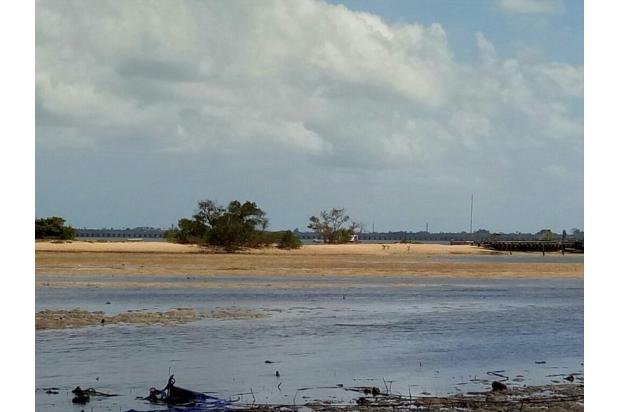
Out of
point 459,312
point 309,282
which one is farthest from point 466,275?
point 459,312

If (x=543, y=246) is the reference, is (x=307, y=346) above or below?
below

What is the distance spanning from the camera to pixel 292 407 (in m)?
14.1

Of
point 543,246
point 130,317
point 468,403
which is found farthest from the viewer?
point 543,246

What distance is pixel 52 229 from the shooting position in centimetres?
11188

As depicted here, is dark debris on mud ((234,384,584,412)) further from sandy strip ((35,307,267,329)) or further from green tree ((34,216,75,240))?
green tree ((34,216,75,240))

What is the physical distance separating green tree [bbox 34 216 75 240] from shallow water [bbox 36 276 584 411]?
76.2m

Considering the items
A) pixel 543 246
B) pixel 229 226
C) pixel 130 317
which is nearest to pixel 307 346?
pixel 130 317

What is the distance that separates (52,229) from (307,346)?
316 ft

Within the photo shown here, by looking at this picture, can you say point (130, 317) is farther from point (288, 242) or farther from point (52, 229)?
point (52, 229)

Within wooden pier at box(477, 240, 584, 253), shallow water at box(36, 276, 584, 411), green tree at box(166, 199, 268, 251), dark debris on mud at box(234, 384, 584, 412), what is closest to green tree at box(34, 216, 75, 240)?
green tree at box(166, 199, 268, 251)

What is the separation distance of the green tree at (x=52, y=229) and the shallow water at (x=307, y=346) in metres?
76.2

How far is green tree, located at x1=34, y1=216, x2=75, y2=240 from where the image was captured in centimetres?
11119
